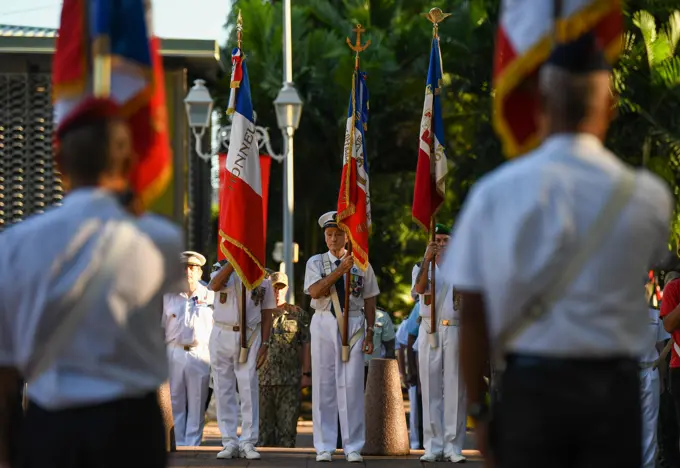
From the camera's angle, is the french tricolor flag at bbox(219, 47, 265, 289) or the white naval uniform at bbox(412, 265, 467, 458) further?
the french tricolor flag at bbox(219, 47, 265, 289)

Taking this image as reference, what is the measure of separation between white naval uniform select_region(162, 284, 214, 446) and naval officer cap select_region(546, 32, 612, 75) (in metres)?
12.2

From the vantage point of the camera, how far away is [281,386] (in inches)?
625

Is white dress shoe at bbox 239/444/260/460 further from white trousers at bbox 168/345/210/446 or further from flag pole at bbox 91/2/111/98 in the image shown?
flag pole at bbox 91/2/111/98

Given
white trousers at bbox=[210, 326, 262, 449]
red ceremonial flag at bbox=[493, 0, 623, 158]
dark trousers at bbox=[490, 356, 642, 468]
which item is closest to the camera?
dark trousers at bbox=[490, 356, 642, 468]

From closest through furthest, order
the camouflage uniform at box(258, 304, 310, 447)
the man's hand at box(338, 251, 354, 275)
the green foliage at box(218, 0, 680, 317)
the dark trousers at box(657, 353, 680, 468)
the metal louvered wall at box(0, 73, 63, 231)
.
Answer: the man's hand at box(338, 251, 354, 275)
the dark trousers at box(657, 353, 680, 468)
the camouflage uniform at box(258, 304, 310, 447)
the metal louvered wall at box(0, 73, 63, 231)
the green foliage at box(218, 0, 680, 317)

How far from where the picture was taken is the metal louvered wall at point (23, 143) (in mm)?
21125

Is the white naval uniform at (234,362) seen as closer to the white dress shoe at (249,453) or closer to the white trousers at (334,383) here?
the white dress shoe at (249,453)

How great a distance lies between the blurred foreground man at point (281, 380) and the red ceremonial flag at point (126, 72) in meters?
10.1

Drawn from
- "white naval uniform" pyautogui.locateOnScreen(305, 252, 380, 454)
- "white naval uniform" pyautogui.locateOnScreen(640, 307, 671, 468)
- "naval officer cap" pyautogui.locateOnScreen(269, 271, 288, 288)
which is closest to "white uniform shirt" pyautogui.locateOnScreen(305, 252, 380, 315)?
"white naval uniform" pyautogui.locateOnScreen(305, 252, 380, 454)

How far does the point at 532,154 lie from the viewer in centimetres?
454

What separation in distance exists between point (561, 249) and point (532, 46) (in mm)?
1057

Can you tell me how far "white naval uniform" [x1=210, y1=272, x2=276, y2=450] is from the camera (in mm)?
13336

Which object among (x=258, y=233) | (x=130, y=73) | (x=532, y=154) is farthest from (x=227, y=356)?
(x=532, y=154)

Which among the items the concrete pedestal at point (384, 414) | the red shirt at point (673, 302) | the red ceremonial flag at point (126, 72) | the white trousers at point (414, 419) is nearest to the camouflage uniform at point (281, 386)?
the white trousers at point (414, 419)
